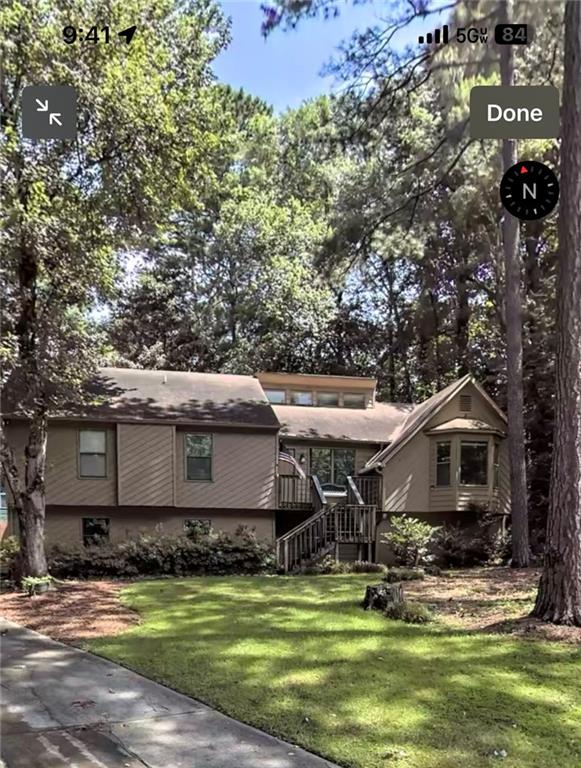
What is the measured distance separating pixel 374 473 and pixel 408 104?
10.8m

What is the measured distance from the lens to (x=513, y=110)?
Result: 4086 mm

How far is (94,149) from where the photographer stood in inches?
393

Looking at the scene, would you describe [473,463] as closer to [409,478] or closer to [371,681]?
[409,478]

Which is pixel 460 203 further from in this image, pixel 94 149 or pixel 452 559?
pixel 94 149

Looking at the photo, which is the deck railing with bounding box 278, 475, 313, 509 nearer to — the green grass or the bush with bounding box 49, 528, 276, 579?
the bush with bounding box 49, 528, 276, 579

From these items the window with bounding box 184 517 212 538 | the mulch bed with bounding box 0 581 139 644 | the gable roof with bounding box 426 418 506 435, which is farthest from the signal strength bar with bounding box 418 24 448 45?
the gable roof with bounding box 426 418 506 435

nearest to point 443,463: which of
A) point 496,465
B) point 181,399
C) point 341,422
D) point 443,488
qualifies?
point 443,488

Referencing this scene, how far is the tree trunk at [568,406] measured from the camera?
7.04m

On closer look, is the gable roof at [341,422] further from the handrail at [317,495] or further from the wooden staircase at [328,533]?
the wooden staircase at [328,533]

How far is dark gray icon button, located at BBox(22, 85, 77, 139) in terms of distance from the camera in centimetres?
381

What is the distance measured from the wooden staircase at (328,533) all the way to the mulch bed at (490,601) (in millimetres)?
3164

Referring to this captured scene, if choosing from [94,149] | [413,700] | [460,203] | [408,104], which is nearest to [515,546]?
[460,203]

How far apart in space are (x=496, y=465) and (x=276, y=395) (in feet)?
22.9

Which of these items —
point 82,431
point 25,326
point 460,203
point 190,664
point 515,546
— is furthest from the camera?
point 460,203
